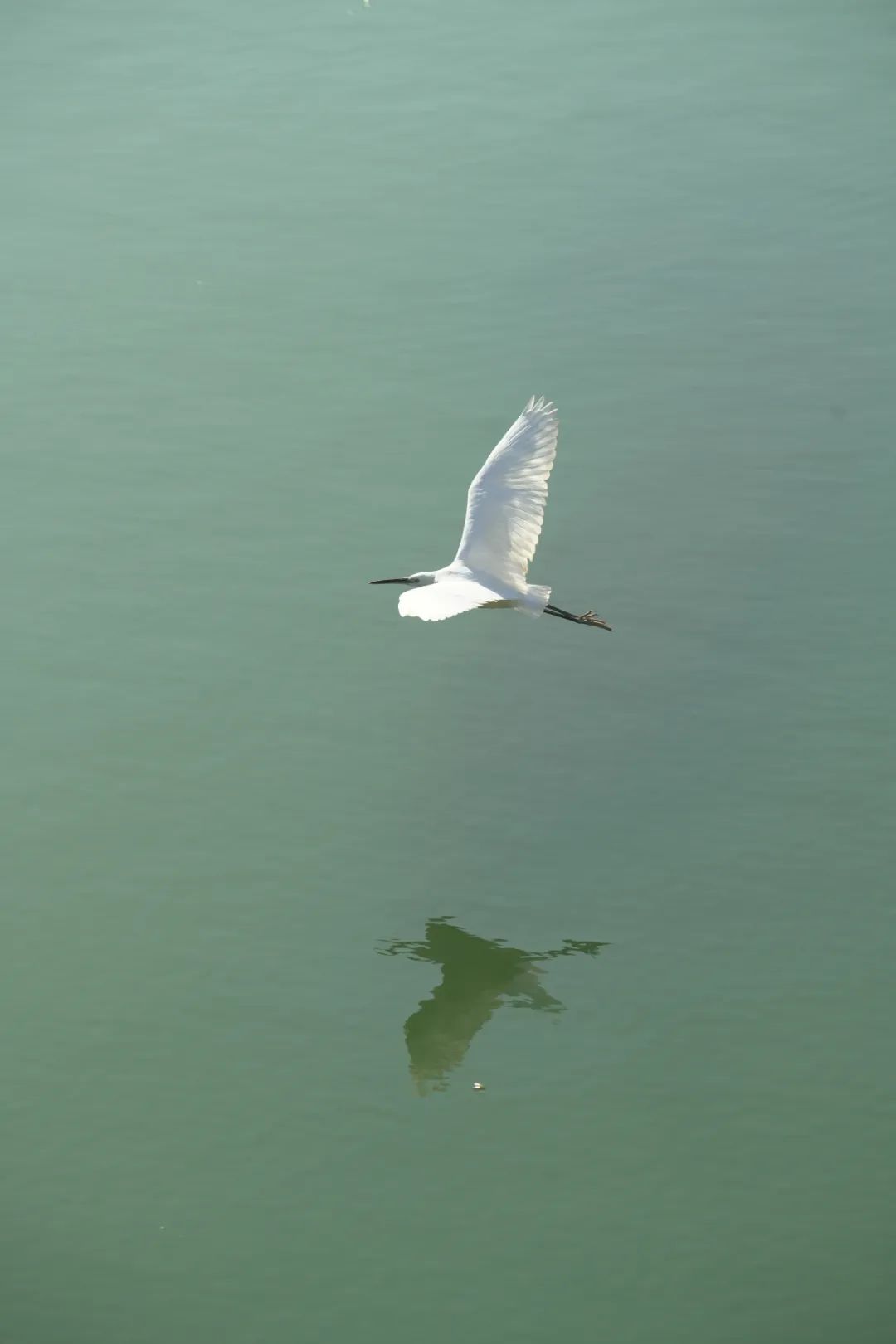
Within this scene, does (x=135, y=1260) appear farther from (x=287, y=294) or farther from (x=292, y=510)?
(x=287, y=294)

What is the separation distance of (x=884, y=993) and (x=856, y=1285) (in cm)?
211

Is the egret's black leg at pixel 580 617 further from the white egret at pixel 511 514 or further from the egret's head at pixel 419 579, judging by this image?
the egret's head at pixel 419 579

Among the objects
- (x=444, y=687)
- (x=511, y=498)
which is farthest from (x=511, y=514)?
(x=444, y=687)

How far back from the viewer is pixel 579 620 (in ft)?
43.0

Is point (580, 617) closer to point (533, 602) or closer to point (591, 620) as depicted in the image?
point (591, 620)

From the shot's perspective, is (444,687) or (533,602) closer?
(533,602)

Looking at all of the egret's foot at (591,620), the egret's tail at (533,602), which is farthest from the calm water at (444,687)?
the egret's tail at (533,602)

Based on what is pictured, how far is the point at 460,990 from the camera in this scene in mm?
11492

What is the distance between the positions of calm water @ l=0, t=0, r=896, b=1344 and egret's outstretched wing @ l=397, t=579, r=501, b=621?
1.55 metres

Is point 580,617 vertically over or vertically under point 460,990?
over

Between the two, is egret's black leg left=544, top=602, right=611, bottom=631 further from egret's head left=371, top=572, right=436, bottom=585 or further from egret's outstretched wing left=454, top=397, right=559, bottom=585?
egret's head left=371, top=572, right=436, bottom=585

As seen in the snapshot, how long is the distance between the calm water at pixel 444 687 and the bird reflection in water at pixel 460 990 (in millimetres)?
32

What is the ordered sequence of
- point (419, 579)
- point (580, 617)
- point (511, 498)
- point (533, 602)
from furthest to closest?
1. point (580, 617)
2. point (419, 579)
3. point (511, 498)
4. point (533, 602)

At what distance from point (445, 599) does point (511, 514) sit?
1.18 metres
